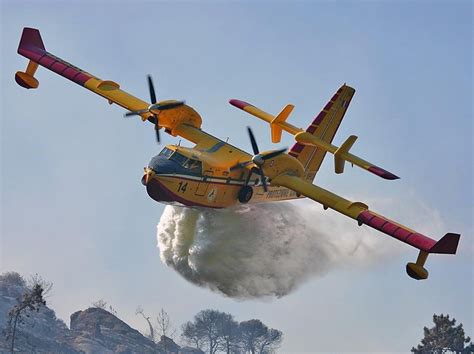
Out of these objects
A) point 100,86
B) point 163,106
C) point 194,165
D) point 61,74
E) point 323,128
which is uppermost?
point 323,128

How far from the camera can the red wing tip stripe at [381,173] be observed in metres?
48.9

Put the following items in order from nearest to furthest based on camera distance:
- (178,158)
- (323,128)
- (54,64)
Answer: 1. (178,158)
2. (323,128)
3. (54,64)

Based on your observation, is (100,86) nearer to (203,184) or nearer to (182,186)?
(203,184)

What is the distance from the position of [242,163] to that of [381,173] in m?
6.81

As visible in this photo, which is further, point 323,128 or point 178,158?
point 323,128

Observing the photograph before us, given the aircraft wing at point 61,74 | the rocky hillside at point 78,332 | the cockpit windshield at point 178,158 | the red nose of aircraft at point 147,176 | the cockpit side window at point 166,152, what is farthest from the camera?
the rocky hillside at point 78,332

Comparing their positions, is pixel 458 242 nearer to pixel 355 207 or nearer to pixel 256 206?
pixel 355 207

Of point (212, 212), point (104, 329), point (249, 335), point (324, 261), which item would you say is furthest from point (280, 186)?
point (104, 329)


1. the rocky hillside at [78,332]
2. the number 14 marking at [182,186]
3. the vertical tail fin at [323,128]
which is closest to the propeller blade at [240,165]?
the number 14 marking at [182,186]

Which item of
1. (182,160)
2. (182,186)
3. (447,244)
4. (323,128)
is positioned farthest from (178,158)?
(447,244)

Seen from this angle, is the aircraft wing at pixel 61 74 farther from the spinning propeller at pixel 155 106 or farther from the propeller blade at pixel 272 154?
the propeller blade at pixel 272 154

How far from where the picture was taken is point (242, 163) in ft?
160

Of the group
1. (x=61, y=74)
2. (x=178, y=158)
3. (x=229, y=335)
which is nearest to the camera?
(x=178, y=158)

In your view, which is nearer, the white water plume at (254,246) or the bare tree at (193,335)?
the white water plume at (254,246)
